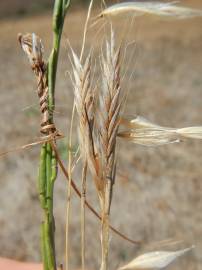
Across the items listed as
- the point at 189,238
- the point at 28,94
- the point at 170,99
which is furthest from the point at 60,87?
the point at 189,238

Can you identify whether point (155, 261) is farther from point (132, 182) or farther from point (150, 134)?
point (132, 182)

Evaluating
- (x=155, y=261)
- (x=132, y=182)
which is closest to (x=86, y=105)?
(x=155, y=261)

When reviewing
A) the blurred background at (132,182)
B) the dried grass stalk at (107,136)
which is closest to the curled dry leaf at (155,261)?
the dried grass stalk at (107,136)

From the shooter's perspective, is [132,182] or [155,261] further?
[132,182]

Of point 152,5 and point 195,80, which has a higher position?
point 152,5

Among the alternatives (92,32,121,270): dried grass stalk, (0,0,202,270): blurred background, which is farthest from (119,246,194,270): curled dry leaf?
(0,0,202,270): blurred background

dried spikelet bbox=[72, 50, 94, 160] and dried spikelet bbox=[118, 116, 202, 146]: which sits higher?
dried spikelet bbox=[72, 50, 94, 160]

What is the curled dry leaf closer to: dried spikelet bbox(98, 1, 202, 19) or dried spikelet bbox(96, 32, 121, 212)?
dried spikelet bbox(96, 32, 121, 212)

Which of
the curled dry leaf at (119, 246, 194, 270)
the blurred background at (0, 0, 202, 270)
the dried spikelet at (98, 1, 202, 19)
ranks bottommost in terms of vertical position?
the blurred background at (0, 0, 202, 270)

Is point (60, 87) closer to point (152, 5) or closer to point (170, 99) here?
point (170, 99)
